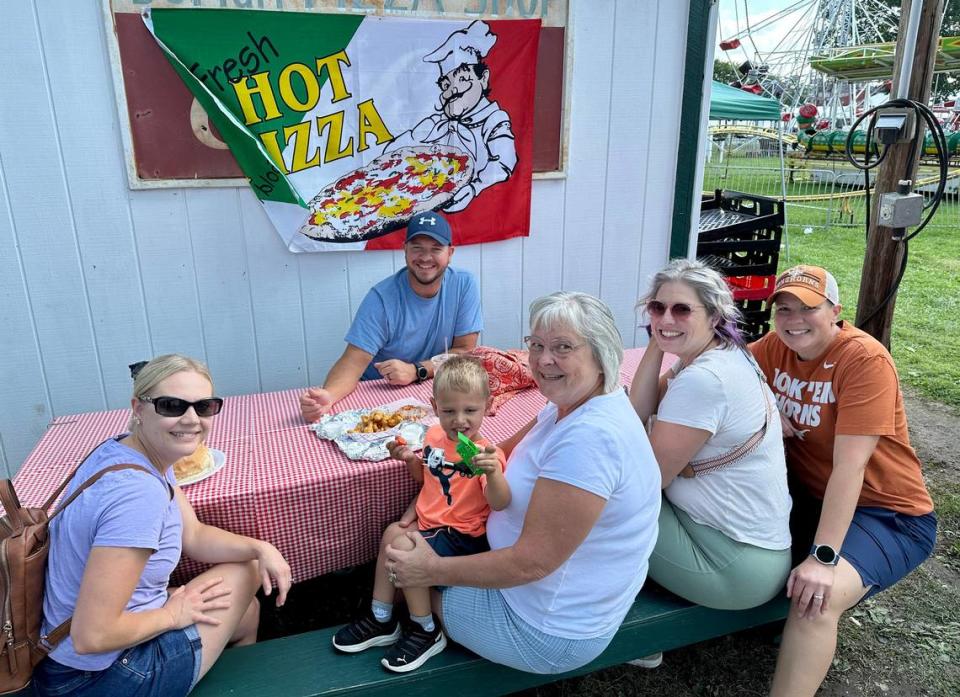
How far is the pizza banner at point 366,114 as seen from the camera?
3006 mm

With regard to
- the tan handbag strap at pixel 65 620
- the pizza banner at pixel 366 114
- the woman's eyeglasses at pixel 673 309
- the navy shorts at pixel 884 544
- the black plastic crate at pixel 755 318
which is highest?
the pizza banner at pixel 366 114

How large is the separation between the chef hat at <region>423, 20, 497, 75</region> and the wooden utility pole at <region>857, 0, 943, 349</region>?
80.2 inches

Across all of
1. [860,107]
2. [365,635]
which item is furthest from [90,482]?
[860,107]

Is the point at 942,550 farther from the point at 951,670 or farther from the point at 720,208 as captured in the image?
the point at 720,208

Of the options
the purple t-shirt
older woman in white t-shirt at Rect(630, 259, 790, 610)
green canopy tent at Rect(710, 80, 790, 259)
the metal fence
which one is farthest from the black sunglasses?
the metal fence

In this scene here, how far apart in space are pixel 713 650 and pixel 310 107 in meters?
3.03

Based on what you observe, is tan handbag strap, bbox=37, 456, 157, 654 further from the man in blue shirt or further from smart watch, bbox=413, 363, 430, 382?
smart watch, bbox=413, 363, 430, 382

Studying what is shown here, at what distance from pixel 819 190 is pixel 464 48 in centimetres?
1724

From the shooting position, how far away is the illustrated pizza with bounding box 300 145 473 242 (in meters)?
3.38

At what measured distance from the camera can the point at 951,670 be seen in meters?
2.49

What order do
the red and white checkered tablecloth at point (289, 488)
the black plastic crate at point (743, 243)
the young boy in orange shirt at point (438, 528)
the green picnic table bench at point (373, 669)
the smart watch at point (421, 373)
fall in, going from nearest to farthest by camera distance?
the green picnic table bench at point (373, 669) < the young boy in orange shirt at point (438, 528) < the red and white checkered tablecloth at point (289, 488) < the smart watch at point (421, 373) < the black plastic crate at point (743, 243)

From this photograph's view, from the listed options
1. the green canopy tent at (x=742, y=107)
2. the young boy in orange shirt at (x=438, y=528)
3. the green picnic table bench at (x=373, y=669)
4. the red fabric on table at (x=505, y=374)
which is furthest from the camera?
the green canopy tent at (x=742, y=107)

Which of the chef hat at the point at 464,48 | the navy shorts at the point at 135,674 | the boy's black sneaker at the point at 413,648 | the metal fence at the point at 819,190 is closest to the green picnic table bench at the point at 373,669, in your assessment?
the boy's black sneaker at the point at 413,648

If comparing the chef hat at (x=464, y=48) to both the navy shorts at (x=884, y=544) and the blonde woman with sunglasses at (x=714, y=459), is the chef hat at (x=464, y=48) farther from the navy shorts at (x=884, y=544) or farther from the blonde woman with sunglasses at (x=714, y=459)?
the navy shorts at (x=884, y=544)
